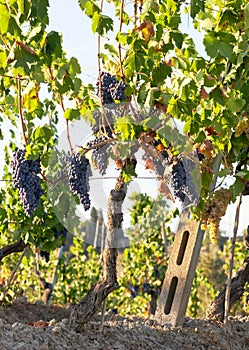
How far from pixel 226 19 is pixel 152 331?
8.62ft

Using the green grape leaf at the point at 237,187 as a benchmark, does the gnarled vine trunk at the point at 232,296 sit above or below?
below

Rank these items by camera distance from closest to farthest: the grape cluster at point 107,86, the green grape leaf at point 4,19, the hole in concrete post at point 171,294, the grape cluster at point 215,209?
1. the green grape leaf at point 4,19
2. the grape cluster at point 107,86
3. the grape cluster at point 215,209
4. the hole in concrete post at point 171,294

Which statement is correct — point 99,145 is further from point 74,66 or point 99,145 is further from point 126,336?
point 126,336

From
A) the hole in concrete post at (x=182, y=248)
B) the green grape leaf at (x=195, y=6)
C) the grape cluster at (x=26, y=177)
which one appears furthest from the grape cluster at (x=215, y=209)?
the green grape leaf at (x=195, y=6)

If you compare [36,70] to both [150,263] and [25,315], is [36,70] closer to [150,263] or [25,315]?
[25,315]

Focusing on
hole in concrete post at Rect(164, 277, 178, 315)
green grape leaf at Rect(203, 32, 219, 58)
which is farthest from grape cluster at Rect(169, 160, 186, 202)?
hole in concrete post at Rect(164, 277, 178, 315)

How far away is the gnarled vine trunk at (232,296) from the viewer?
6180 millimetres

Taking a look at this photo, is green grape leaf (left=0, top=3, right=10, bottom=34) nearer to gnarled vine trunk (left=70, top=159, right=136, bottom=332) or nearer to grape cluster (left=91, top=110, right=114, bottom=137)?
grape cluster (left=91, top=110, right=114, bottom=137)

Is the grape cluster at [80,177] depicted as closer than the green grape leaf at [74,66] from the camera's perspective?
No

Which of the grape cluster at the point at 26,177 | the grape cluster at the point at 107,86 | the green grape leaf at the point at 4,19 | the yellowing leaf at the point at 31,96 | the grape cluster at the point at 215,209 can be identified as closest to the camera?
the green grape leaf at the point at 4,19

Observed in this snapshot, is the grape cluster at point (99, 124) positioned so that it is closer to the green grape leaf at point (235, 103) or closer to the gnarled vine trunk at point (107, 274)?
the gnarled vine trunk at point (107, 274)

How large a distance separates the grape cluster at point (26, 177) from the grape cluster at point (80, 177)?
0.41 m

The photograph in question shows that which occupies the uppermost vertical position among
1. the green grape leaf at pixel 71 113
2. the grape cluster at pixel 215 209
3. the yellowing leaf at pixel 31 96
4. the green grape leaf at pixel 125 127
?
the yellowing leaf at pixel 31 96

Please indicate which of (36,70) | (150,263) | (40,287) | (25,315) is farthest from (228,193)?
(40,287)
